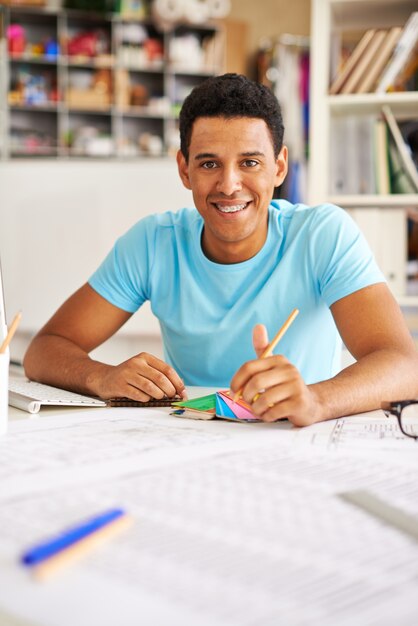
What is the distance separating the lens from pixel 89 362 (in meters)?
1.30

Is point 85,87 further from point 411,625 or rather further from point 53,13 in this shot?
point 411,625

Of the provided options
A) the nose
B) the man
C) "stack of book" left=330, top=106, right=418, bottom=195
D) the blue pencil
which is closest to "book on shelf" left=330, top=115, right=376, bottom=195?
"stack of book" left=330, top=106, right=418, bottom=195

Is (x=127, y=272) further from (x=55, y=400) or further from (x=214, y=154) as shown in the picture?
(x=55, y=400)

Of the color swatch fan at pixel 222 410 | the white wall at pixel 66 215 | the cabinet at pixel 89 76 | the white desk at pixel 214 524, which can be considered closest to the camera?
the white desk at pixel 214 524

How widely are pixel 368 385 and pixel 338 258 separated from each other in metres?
0.35

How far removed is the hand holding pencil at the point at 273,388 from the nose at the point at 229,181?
53cm

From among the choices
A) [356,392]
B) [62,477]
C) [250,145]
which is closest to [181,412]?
[356,392]

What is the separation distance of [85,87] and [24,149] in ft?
2.26

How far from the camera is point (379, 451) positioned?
32.6 inches

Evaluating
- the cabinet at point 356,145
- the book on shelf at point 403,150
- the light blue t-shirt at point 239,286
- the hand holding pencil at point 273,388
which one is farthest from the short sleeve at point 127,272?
the book on shelf at point 403,150

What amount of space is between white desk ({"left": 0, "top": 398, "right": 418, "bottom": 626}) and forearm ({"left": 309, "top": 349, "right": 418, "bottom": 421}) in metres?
0.07

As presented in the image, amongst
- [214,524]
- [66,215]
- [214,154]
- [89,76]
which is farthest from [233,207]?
[89,76]

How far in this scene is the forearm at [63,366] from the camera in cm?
124

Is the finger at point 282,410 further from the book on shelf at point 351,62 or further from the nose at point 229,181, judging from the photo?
the book on shelf at point 351,62
